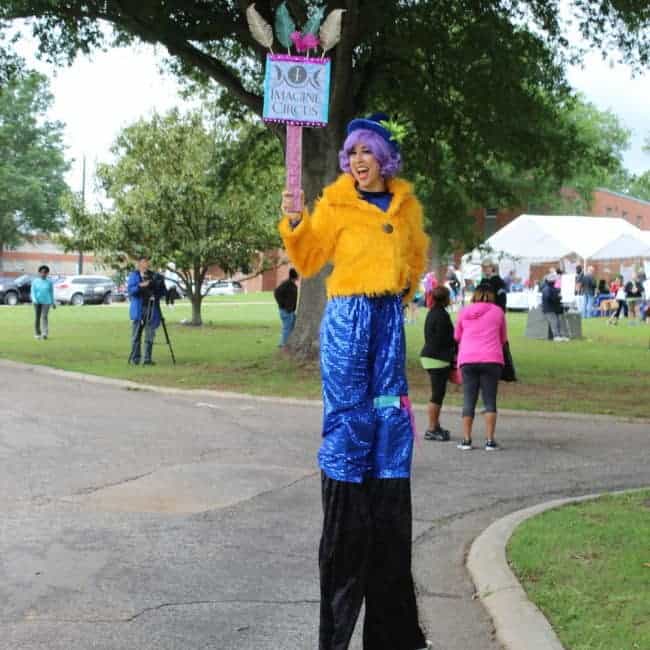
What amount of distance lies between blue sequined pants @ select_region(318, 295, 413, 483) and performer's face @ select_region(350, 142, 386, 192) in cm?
50

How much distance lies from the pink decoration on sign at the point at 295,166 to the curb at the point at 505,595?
6.82ft

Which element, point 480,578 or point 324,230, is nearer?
point 324,230

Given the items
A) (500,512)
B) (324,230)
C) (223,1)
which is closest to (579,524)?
(500,512)

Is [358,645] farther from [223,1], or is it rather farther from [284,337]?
[284,337]

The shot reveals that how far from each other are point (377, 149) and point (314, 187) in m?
13.1

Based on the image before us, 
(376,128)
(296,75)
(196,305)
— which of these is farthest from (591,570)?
(196,305)

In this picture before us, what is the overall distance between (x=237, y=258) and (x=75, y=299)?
26119 mm

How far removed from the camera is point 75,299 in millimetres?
54062

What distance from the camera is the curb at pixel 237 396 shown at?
1294 centimetres

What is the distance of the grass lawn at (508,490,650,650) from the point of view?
4.52 m

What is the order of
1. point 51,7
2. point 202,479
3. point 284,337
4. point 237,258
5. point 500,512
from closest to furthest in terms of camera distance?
point 500,512
point 202,479
point 51,7
point 284,337
point 237,258

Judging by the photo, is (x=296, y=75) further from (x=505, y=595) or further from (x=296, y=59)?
(x=505, y=595)

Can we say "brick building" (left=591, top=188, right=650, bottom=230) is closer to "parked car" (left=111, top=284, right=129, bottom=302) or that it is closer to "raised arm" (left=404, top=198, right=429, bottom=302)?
"parked car" (left=111, top=284, right=129, bottom=302)

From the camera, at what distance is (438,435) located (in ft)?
36.5
